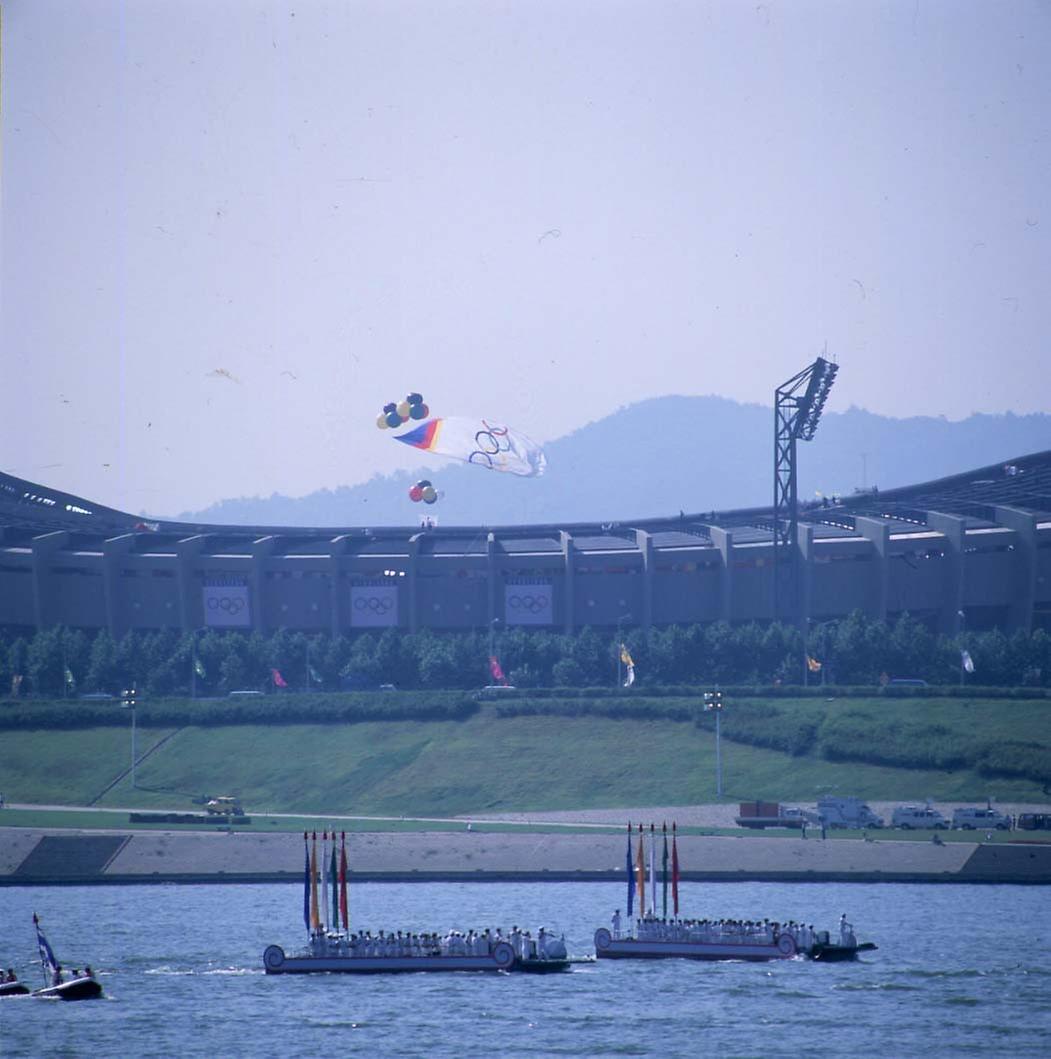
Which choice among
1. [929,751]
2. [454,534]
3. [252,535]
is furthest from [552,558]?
[929,751]

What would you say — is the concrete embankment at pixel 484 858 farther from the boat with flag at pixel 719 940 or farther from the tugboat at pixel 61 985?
the tugboat at pixel 61 985

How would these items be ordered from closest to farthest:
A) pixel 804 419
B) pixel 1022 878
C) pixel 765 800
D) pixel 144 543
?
pixel 1022 878
pixel 765 800
pixel 804 419
pixel 144 543

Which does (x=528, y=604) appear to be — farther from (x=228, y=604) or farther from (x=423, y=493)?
(x=228, y=604)

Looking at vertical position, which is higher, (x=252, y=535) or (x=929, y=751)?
(x=252, y=535)

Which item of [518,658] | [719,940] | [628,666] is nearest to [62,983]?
[719,940]

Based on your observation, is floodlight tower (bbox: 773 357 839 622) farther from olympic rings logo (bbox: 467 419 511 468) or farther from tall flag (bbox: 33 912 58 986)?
tall flag (bbox: 33 912 58 986)

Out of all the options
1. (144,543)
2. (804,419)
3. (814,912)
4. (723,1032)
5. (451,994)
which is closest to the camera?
(723,1032)

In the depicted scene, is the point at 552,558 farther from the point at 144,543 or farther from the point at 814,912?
the point at 814,912
